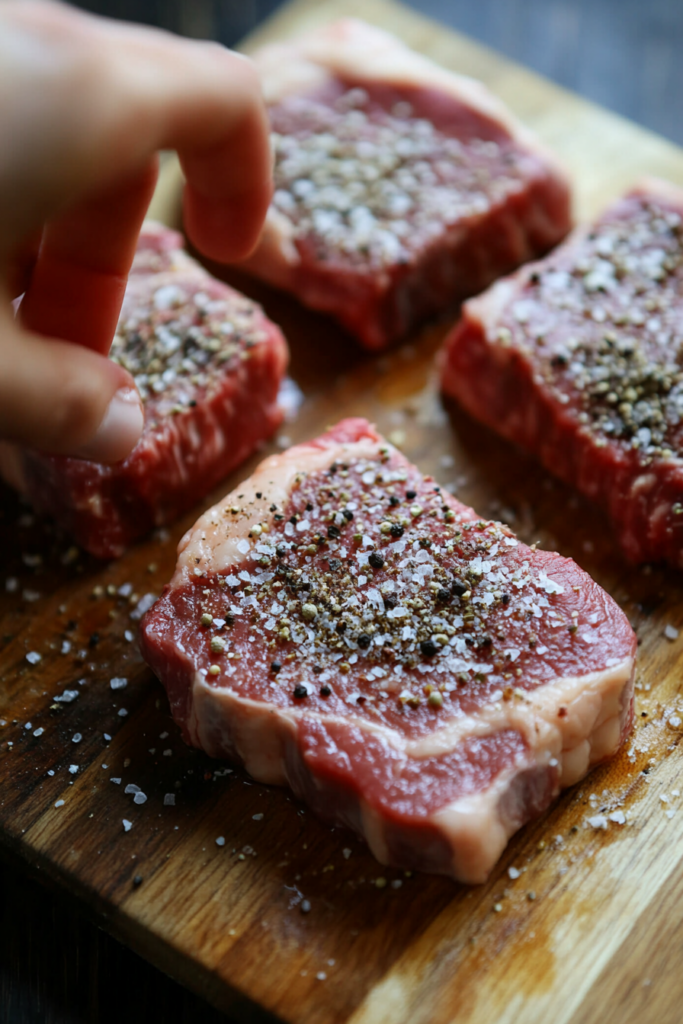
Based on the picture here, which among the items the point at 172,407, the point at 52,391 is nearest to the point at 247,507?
the point at 172,407

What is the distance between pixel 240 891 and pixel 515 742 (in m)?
0.74

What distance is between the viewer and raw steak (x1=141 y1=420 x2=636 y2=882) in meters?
2.31

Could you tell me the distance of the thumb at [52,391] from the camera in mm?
1784

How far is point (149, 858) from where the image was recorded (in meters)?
2.45

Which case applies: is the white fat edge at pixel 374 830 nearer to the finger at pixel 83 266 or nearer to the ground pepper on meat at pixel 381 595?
the ground pepper on meat at pixel 381 595

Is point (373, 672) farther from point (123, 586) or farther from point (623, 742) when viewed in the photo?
point (123, 586)

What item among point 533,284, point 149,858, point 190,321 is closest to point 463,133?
point 533,284

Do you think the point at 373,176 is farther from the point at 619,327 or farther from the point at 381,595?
the point at 381,595

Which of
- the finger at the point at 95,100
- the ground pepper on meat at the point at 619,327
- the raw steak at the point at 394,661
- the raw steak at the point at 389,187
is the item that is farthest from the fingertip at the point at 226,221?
the ground pepper on meat at the point at 619,327

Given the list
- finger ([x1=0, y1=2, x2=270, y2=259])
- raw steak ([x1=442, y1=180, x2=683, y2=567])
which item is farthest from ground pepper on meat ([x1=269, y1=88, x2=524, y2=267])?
finger ([x1=0, y1=2, x2=270, y2=259])

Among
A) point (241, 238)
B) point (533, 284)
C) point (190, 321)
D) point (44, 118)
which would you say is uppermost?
point (44, 118)

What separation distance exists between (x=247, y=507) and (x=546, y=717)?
38.0 inches

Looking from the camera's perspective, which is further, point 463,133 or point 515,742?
Result: point 463,133

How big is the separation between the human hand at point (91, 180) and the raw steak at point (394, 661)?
0.59m
